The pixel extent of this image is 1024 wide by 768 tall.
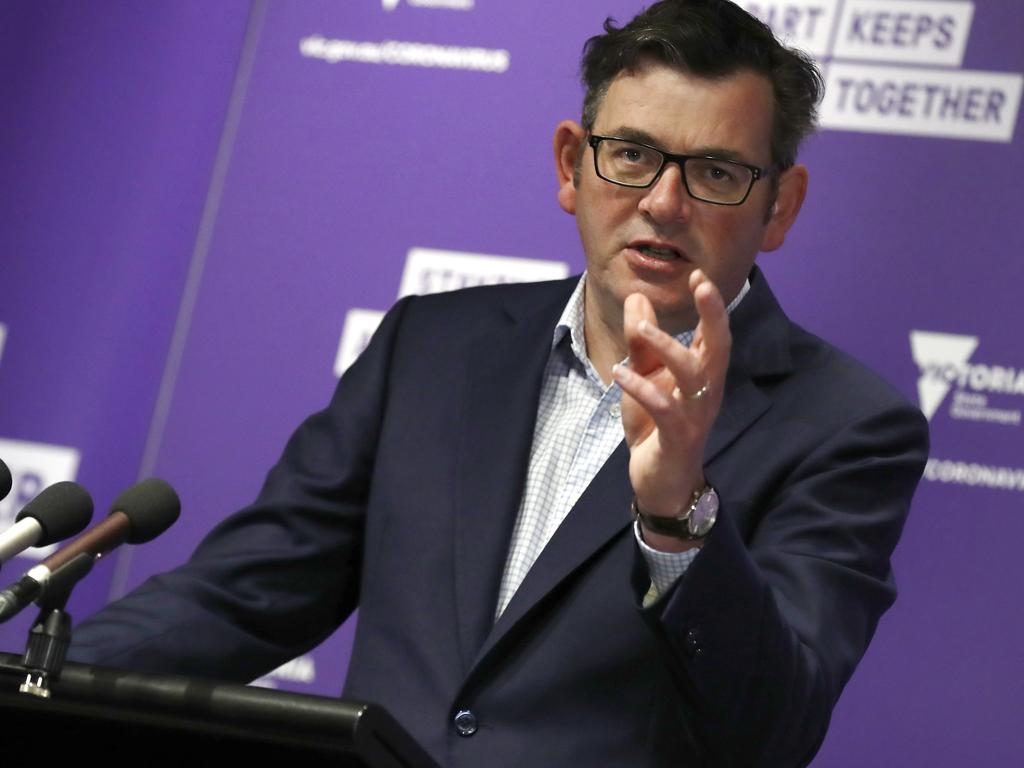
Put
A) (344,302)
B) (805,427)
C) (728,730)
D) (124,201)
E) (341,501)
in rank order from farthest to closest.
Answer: (124,201)
(344,302)
(341,501)
(805,427)
(728,730)

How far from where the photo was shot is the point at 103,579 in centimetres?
451

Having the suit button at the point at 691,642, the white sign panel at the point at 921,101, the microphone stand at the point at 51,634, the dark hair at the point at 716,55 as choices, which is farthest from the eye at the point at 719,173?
the microphone stand at the point at 51,634

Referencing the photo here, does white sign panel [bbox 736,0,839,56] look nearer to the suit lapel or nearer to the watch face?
the suit lapel

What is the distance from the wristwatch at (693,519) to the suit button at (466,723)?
1.82ft

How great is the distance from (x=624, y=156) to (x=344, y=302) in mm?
1629

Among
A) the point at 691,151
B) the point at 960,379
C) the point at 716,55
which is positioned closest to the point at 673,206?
the point at 691,151

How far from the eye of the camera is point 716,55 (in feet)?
9.66

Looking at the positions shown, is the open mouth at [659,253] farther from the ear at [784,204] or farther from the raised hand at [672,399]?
the raised hand at [672,399]

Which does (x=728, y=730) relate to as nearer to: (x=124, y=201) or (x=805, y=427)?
(x=805, y=427)

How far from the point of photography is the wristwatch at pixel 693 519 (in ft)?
7.32

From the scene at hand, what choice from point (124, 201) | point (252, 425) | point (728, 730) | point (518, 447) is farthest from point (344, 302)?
point (728, 730)


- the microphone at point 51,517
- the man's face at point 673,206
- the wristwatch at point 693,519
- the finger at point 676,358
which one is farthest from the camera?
the man's face at point 673,206

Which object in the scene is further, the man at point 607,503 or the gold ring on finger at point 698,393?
the man at point 607,503

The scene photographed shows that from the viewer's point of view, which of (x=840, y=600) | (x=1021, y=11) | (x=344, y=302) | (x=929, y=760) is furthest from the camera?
(x=344, y=302)
